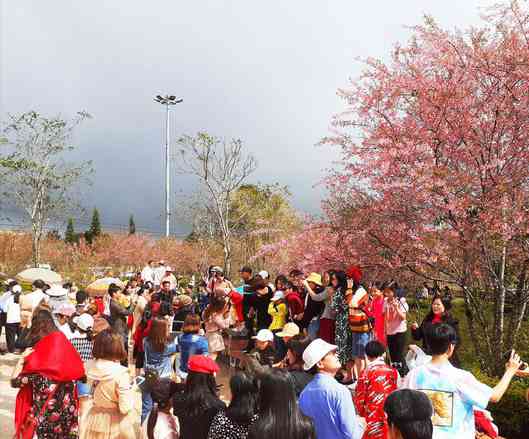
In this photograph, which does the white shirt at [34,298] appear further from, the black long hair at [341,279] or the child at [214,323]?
the black long hair at [341,279]

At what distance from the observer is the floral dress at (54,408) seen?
4.50 m

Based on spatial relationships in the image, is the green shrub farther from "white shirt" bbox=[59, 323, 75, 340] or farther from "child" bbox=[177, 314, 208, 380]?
"white shirt" bbox=[59, 323, 75, 340]

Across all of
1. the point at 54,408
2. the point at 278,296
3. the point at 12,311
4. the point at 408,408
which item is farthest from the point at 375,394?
the point at 12,311

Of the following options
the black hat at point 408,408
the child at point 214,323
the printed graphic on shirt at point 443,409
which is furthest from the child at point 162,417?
the child at point 214,323

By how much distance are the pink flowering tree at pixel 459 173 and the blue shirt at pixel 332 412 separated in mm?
4958

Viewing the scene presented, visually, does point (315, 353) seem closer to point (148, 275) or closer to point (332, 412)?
point (332, 412)

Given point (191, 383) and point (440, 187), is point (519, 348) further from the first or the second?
point (191, 383)

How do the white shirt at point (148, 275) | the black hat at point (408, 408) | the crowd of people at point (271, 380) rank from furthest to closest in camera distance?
1. the white shirt at point (148, 275)
2. the crowd of people at point (271, 380)
3. the black hat at point (408, 408)

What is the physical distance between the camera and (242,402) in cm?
344

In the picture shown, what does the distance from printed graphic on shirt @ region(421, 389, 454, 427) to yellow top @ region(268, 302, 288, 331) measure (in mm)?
5097

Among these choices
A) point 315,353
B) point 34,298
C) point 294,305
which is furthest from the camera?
point 34,298

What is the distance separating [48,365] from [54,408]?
398 mm

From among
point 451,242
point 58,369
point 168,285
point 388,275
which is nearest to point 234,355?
point 168,285

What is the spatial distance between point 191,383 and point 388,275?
6042 mm
